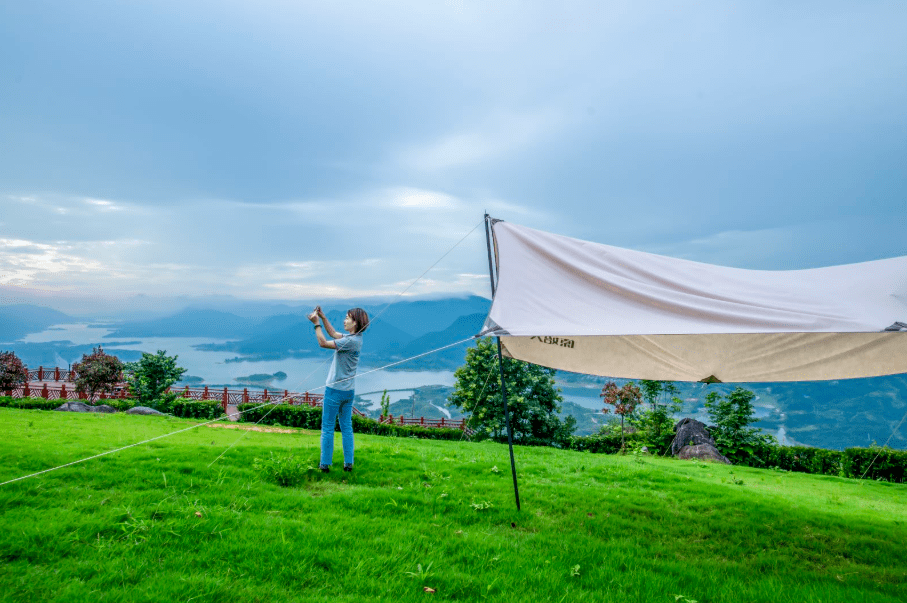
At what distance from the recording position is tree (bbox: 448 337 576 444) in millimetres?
17828

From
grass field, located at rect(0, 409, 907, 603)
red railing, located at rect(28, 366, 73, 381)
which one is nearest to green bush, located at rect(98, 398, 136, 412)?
grass field, located at rect(0, 409, 907, 603)

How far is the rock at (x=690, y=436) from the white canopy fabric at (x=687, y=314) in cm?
1058

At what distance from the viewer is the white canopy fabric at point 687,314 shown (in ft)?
13.6

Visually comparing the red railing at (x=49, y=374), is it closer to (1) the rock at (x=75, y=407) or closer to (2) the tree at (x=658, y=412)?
(1) the rock at (x=75, y=407)

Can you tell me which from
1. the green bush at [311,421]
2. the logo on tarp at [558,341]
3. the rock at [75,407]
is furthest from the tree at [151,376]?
the logo on tarp at [558,341]

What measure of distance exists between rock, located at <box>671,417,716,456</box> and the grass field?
30.4 ft

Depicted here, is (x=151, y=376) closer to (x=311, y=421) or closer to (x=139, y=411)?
(x=139, y=411)

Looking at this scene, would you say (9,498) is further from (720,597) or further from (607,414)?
(607,414)

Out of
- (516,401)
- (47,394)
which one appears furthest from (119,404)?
(516,401)

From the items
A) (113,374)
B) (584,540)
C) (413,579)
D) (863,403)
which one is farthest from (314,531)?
(863,403)

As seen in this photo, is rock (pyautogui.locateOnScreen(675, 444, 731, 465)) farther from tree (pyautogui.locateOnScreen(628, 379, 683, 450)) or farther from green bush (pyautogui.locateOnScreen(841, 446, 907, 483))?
green bush (pyautogui.locateOnScreen(841, 446, 907, 483))

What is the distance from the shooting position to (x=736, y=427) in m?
15.6

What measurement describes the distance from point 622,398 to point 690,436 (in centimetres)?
271

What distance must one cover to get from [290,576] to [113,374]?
21613 mm
